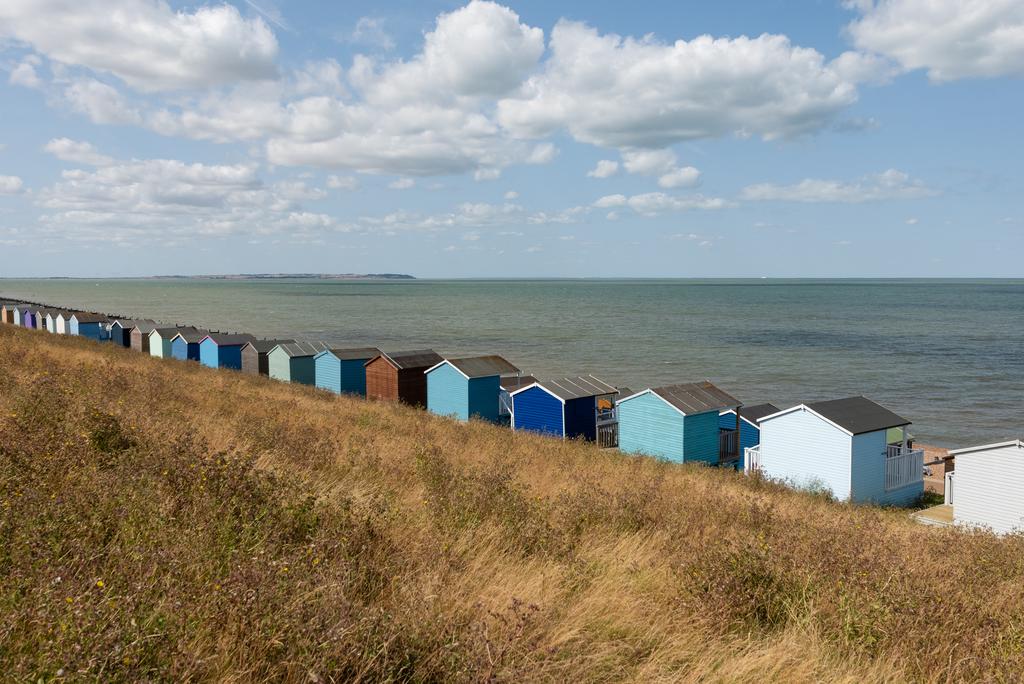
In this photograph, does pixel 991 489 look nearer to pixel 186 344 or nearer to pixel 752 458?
pixel 752 458

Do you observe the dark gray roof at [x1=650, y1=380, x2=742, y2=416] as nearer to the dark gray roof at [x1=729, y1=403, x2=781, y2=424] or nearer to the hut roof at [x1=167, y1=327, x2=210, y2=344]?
the dark gray roof at [x1=729, y1=403, x2=781, y2=424]

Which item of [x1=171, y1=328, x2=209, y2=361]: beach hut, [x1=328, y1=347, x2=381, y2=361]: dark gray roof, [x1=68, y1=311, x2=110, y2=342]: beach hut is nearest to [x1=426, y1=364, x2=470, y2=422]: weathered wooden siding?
[x1=328, y1=347, x2=381, y2=361]: dark gray roof

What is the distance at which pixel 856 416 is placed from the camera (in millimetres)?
19938

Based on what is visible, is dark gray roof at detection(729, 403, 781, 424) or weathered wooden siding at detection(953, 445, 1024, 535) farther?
dark gray roof at detection(729, 403, 781, 424)

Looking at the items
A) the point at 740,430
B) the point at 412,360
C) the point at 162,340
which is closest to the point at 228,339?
the point at 162,340

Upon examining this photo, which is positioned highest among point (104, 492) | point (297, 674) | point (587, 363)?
point (104, 492)

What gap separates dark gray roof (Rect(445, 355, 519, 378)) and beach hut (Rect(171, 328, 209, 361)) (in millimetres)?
18348

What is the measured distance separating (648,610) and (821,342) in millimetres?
75702

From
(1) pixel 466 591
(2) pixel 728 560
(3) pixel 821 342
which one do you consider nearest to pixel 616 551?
(2) pixel 728 560

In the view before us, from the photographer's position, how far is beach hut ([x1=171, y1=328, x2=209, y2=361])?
1467 inches

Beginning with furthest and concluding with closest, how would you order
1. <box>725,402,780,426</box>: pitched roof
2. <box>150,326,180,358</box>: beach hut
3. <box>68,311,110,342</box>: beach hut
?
<box>68,311,110,342</box>: beach hut
<box>150,326,180,358</box>: beach hut
<box>725,402,780,426</box>: pitched roof

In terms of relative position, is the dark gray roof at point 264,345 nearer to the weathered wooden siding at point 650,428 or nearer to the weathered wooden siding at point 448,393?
the weathered wooden siding at point 448,393

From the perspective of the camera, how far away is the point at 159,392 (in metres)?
14.6

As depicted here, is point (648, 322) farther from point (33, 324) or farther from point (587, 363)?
point (33, 324)
